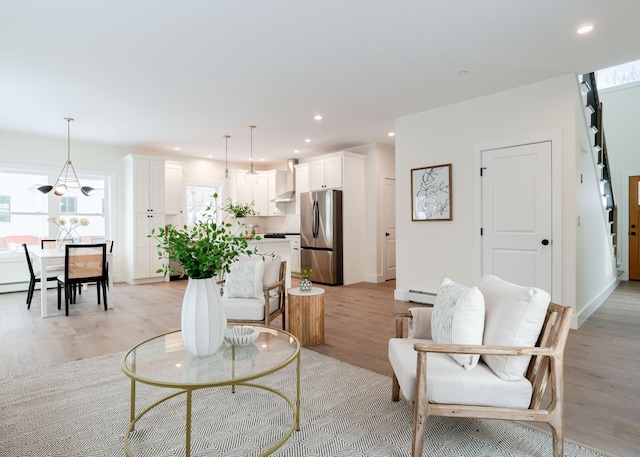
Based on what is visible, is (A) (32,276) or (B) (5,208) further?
(B) (5,208)

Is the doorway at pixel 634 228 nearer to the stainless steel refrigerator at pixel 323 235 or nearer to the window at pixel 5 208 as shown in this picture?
the stainless steel refrigerator at pixel 323 235

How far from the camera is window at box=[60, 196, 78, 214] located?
6281 mm

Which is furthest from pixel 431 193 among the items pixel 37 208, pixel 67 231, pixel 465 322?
pixel 37 208

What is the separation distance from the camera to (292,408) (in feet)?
6.54

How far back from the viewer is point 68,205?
20.9ft

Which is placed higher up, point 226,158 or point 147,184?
point 226,158

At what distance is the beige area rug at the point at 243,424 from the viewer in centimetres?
173

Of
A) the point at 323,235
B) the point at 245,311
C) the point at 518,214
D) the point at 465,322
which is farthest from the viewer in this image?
the point at 323,235

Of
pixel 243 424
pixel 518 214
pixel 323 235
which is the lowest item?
pixel 243 424

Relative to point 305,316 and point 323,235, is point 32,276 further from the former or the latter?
point 323,235

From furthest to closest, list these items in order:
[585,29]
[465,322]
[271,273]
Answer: [271,273]
[585,29]
[465,322]

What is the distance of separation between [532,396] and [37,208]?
7333 mm

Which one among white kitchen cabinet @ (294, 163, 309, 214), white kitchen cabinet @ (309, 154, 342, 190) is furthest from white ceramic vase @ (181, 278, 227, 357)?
white kitchen cabinet @ (294, 163, 309, 214)

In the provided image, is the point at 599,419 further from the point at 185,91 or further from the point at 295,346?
the point at 185,91
